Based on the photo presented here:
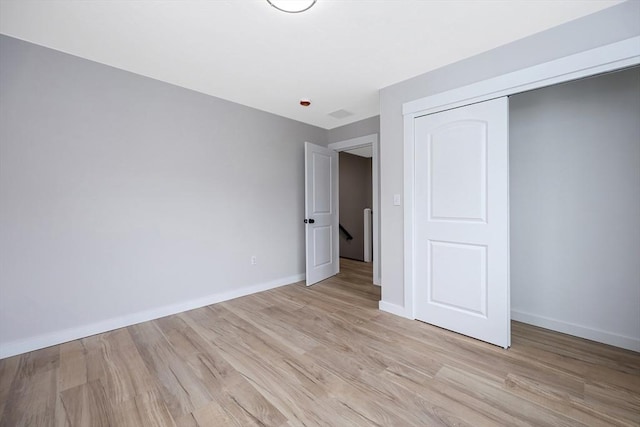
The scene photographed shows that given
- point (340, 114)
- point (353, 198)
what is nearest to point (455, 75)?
point (340, 114)

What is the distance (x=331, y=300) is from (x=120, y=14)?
3.09 m

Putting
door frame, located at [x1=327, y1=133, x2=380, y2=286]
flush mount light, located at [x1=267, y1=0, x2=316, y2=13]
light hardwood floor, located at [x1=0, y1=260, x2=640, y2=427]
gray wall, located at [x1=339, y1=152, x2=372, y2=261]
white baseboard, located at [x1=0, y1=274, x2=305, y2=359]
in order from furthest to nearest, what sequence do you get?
1. gray wall, located at [x1=339, y1=152, x2=372, y2=261]
2. door frame, located at [x1=327, y1=133, x2=380, y2=286]
3. white baseboard, located at [x1=0, y1=274, x2=305, y2=359]
4. flush mount light, located at [x1=267, y1=0, x2=316, y2=13]
5. light hardwood floor, located at [x1=0, y1=260, x2=640, y2=427]

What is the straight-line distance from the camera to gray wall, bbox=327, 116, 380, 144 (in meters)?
3.73

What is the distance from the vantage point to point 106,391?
161 centimetres

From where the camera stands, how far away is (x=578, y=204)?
2.26m

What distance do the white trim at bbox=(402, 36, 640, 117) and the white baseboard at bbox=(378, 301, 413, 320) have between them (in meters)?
1.91

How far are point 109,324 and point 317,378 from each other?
6.59 ft

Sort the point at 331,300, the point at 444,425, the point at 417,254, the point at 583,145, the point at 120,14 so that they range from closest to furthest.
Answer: the point at 444,425 → the point at 120,14 → the point at 583,145 → the point at 417,254 → the point at 331,300

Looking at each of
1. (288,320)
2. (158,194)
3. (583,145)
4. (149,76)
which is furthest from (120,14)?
(583,145)

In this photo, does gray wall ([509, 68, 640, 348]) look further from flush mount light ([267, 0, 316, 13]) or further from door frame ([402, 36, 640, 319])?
flush mount light ([267, 0, 316, 13])

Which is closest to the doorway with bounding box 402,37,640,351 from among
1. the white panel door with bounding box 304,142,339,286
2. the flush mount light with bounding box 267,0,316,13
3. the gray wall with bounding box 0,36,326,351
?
the flush mount light with bounding box 267,0,316,13

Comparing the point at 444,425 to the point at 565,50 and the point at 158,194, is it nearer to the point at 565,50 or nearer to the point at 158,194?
the point at 565,50

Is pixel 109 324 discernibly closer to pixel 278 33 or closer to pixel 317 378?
pixel 317 378

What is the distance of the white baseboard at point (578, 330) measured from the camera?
203 cm
